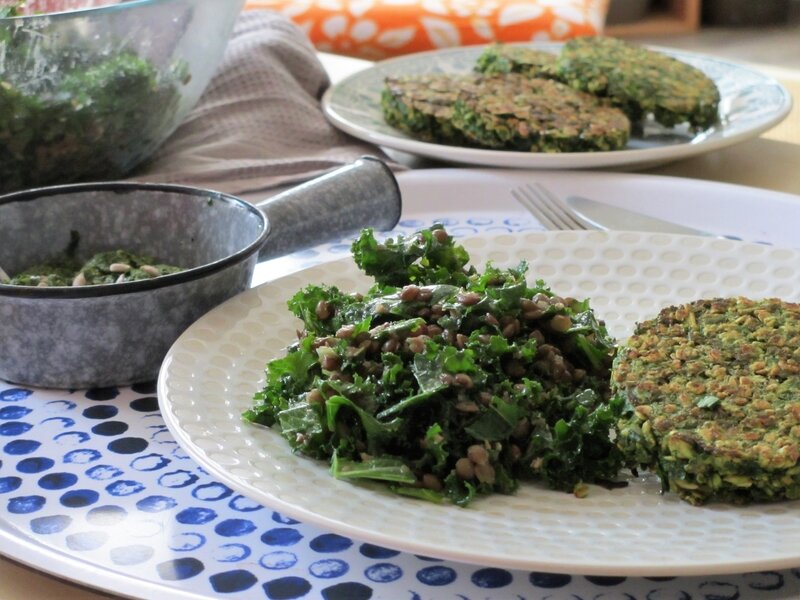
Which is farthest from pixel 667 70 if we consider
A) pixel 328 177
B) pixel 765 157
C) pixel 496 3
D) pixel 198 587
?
pixel 496 3

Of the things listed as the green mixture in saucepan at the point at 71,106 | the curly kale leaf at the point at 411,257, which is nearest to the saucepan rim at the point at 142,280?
the curly kale leaf at the point at 411,257

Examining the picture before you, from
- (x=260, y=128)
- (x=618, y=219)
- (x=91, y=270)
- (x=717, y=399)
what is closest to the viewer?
(x=717, y=399)

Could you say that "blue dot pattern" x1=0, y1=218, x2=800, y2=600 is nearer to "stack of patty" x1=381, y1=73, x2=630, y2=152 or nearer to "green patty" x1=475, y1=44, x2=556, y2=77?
"stack of patty" x1=381, y1=73, x2=630, y2=152

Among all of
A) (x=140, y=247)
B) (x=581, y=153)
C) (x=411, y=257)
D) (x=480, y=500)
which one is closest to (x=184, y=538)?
(x=480, y=500)

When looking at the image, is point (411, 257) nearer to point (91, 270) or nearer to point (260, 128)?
point (91, 270)

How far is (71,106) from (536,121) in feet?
2.31

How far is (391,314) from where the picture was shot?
100 centimetres

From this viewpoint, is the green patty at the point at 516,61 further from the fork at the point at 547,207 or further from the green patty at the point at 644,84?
the fork at the point at 547,207

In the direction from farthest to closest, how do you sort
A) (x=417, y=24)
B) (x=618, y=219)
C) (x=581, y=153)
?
(x=417, y=24)
(x=581, y=153)
(x=618, y=219)

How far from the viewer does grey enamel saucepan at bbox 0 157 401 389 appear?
1.06 meters

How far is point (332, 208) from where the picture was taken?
1.40 metres

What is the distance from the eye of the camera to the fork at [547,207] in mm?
1497

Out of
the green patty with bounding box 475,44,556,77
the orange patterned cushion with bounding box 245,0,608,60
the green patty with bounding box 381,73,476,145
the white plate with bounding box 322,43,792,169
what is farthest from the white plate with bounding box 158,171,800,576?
the orange patterned cushion with bounding box 245,0,608,60

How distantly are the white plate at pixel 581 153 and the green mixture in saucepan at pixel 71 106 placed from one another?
364 mm
